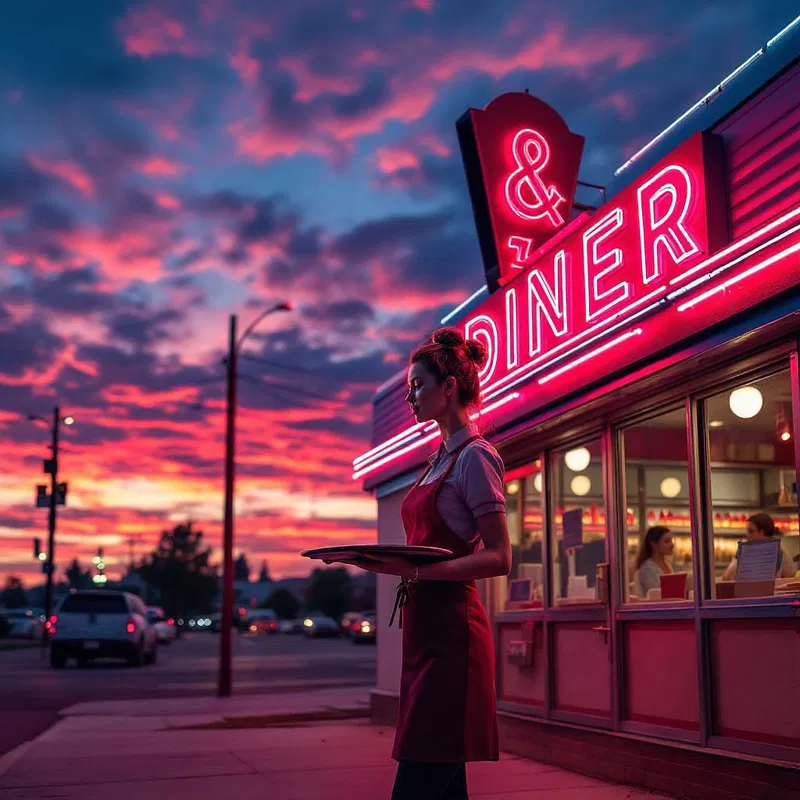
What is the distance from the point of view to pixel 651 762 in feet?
23.6

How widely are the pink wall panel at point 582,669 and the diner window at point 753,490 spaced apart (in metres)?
1.41

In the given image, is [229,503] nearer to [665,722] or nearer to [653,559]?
[653,559]

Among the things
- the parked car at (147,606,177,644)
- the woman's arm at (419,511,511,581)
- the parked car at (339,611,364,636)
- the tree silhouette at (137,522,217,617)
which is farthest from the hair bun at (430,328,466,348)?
the tree silhouette at (137,522,217,617)

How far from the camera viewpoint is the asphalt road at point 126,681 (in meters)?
14.1

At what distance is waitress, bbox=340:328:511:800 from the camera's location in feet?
9.94

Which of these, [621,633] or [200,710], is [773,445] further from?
[200,710]

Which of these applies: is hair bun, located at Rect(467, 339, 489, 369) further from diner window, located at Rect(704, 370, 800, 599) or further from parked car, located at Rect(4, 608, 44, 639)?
parked car, located at Rect(4, 608, 44, 639)

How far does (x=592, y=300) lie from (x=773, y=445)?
6.32 feet

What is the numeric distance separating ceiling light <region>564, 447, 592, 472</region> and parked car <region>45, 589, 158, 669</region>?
18374mm

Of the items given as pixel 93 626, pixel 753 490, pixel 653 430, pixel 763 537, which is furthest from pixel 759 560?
pixel 93 626

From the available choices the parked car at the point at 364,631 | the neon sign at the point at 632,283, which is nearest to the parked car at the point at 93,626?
the neon sign at the point at 632,283

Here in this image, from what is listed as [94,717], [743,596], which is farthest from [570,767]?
[94,717]

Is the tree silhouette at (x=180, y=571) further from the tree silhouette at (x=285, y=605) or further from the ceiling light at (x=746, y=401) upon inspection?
the ceiling light at (x=746, y=401)

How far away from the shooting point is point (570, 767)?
27.2 ft
